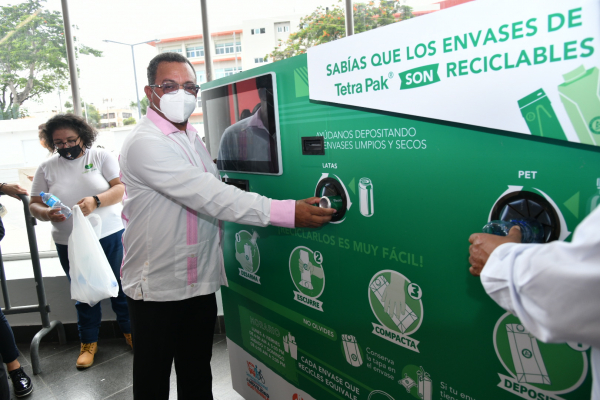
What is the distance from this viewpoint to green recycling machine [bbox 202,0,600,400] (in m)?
0.83

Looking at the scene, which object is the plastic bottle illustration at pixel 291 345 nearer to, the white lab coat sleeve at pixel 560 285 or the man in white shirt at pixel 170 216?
the man in white shirt at pixel 170 216

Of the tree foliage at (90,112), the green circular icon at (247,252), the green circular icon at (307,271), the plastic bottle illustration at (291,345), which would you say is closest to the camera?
the green circular icon at (307,271)

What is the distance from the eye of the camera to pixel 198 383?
1.86 metres

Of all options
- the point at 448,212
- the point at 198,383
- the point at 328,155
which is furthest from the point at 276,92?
the point at 198,383

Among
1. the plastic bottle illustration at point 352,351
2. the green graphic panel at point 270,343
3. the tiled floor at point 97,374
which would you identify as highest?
the plastic bottle illustration at point 352,351

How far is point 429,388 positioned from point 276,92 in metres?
1.16

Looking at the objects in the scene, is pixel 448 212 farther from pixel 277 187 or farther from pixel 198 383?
pixel 198 383

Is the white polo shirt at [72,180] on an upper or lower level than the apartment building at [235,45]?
lower

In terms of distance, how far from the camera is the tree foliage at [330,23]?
3.12 m

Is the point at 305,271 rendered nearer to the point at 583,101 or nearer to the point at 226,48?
the point at 583,101

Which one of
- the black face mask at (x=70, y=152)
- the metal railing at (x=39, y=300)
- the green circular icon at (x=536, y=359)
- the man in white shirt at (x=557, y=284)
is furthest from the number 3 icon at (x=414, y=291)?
the metal railing at (x=39, y=300)

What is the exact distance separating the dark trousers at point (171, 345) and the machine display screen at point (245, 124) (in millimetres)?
649

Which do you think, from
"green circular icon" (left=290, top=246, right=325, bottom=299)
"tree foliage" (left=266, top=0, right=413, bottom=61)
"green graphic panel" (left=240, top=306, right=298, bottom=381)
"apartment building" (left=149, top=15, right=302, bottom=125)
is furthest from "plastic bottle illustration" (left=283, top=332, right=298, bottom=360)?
"apartment building" (left=149, top=15, right=302, bottom=125)

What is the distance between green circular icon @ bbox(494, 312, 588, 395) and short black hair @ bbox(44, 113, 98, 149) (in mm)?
2705
